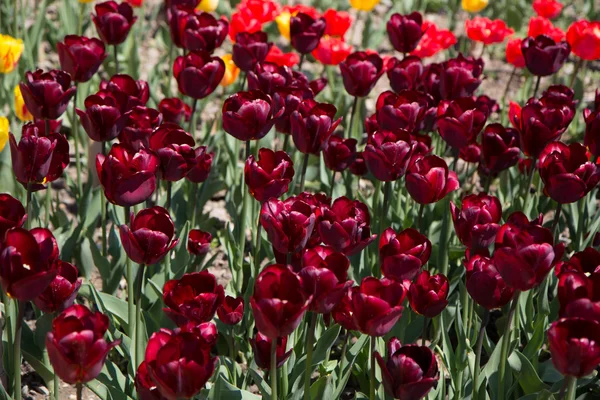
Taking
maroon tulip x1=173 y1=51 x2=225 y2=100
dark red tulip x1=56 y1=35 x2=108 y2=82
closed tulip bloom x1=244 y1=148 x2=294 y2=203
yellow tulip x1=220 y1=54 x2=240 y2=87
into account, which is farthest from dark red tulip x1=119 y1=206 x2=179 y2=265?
yellow tulip x1=220 y1=54 x2=240 y2=87

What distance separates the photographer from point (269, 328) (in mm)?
1574

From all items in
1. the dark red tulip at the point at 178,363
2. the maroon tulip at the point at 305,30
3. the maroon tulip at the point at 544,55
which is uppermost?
the maroon tulip at the point at 544,55

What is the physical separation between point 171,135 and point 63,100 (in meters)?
0.46

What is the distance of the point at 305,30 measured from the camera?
3.31 m

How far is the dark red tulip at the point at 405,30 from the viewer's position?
11.2 feet

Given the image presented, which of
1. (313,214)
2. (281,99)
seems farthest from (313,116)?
(313,214)

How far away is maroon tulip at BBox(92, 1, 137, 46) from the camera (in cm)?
311

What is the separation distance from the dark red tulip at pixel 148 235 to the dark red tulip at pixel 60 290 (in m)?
0.16

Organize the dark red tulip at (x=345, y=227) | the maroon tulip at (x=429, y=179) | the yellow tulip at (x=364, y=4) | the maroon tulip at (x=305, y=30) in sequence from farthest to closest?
the yellow tulip at (x=364, y=4) → the maroon tulip at (x=305, y=30) → the maroon tulip at (x=429, y=179) → the dark red tulip at (x=345, y=227)

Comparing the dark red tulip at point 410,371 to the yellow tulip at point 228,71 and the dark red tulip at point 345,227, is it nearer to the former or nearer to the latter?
the dark red tulip at point 345,227

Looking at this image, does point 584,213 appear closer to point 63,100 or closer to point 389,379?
point 389,379

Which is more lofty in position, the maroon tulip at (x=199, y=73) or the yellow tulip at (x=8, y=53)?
the maroon tulip at (x=199, y=73)

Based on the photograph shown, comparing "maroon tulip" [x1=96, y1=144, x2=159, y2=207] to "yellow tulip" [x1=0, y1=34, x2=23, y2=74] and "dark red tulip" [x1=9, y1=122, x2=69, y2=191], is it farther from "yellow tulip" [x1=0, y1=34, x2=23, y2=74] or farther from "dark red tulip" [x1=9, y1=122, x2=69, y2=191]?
"yellow tulip" [x1=0, y1=34, x2=23, y2=74]

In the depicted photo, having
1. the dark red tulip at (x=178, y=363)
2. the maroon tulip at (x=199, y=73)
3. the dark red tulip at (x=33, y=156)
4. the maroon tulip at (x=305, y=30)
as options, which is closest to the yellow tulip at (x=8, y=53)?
the maroon tulip at (x=199, y=73)
